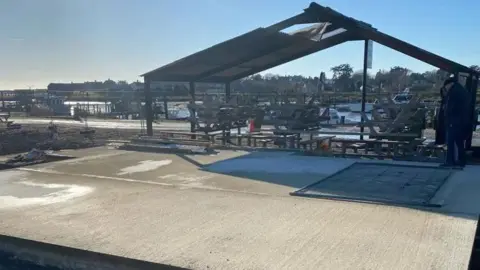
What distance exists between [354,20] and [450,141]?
3.45 metres

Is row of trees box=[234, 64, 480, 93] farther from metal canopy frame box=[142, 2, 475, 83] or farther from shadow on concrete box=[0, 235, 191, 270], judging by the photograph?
shadow on concrete box=[0, 235, 191, 270]

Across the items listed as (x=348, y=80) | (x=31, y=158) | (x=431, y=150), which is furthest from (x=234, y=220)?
(x=348, y=80)

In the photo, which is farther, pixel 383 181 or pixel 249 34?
pixel 249 34

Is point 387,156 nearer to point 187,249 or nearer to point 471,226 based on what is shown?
point 471,226

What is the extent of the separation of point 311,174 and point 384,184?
1424 mm

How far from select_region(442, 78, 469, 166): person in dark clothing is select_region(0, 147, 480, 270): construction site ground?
376mm

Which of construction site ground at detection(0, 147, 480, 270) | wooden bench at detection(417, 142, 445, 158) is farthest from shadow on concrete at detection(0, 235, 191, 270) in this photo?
wooden bench at detection(417, 142, 445, 158)

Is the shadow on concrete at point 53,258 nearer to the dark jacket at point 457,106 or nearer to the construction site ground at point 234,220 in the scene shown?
the construction site ground at point 234,220

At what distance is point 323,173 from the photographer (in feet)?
25.0

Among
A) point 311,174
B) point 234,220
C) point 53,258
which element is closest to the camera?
point 53,258

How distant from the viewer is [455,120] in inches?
306

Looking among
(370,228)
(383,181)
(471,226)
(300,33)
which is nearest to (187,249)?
(370,228)

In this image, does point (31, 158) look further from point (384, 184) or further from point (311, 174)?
point (384, 184)

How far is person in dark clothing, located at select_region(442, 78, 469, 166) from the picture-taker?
7.70 metres
